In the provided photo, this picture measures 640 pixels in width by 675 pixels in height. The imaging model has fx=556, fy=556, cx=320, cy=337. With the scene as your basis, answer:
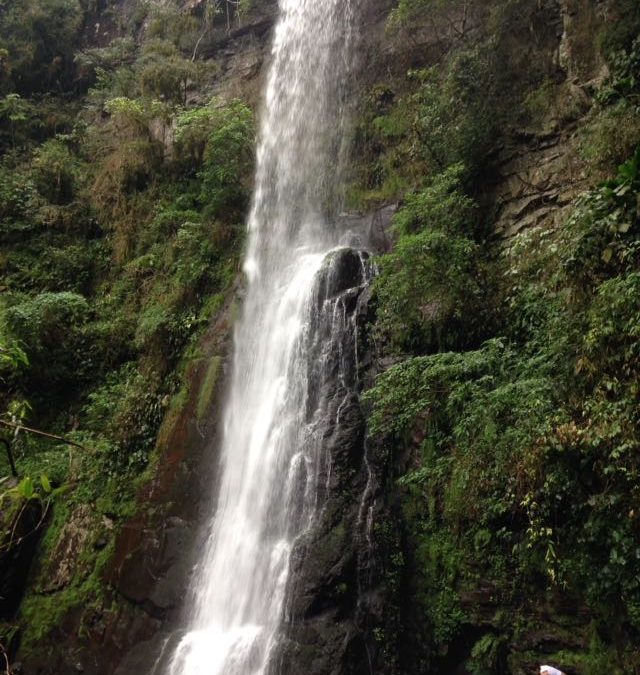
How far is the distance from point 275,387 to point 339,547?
3.05 m

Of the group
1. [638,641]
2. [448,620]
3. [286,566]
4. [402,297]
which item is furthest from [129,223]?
[638,641]

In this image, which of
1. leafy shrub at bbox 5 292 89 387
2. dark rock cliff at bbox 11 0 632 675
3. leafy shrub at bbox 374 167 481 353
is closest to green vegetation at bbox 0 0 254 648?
leafy shrub at bbox 5 292 89 387

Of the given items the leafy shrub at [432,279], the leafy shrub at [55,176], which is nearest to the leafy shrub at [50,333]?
the leafy shrub at [55,176]

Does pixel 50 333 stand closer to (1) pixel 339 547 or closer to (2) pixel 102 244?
(2) pixel 102 244

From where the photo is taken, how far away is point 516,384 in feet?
17.6

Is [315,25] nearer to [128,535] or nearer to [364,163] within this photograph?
[364,163]

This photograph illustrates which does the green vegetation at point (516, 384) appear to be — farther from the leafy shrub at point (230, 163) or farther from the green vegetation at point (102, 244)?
the leafy shrub at point (230, 163)

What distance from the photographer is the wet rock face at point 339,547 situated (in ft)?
18.5

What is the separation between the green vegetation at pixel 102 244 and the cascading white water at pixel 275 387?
2.93ft

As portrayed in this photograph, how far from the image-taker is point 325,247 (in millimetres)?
10898

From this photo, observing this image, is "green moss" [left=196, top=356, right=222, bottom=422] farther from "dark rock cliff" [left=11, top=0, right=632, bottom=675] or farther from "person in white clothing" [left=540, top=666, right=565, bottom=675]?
"person in white clothing" [left=540, top=666, right=565, bottom=675]

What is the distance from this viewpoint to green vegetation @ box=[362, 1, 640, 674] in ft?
15.0

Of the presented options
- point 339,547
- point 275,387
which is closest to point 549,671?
point 339,547

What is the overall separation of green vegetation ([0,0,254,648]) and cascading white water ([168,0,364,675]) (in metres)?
0.89
